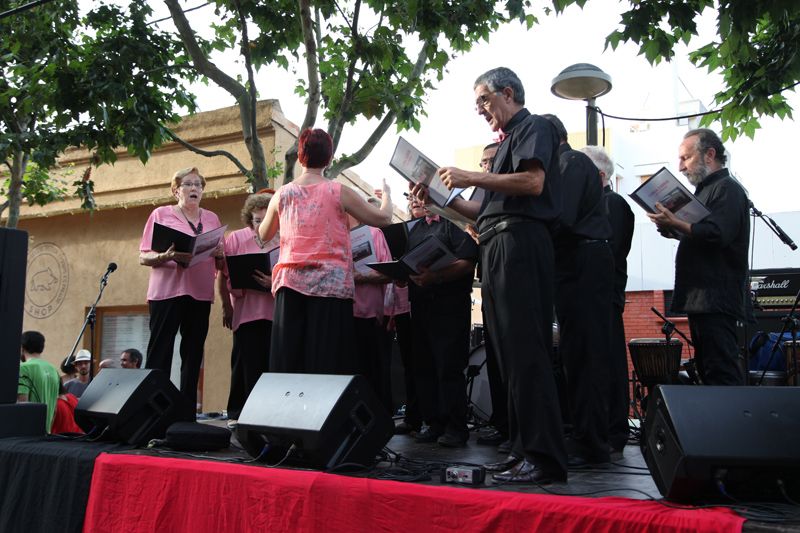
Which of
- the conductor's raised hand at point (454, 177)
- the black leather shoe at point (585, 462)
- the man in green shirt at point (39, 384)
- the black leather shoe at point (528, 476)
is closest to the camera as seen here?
the black leather shoe at point (528, 476)

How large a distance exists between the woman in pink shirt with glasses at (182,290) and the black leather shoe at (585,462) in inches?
100

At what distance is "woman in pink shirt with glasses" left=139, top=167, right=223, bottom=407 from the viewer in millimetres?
4727

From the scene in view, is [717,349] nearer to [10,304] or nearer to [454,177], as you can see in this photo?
Answer: [454,177]

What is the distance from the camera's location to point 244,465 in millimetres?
3033

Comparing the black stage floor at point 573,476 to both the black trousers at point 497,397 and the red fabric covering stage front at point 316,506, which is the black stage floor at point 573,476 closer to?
the red fabric covering stage front at point 316,506

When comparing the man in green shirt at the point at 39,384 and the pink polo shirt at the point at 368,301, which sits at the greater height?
the pink polo shirt at the point at 368,301

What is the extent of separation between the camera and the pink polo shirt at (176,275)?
4754 mm

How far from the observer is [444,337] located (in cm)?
447

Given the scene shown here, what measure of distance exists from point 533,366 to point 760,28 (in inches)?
186

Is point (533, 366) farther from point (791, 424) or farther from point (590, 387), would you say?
point (791, 424)

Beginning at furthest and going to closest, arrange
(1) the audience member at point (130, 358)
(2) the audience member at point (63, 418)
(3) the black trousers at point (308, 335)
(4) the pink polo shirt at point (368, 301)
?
1. (1) the audience member at point (130, 358)
2. (2) the audience member at point (63, 418)
3. (4) the pink polo shirt at point (368, 301)
4. (3) the black trousers at point (308, 335)

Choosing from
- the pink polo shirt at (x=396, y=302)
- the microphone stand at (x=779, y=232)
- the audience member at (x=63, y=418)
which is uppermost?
the microphone stand at (x=779, y=232)

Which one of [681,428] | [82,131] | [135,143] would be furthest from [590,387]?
[82,131]

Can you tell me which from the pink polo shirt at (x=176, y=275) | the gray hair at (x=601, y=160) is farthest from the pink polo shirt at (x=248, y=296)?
the gray hair at (x=601, y=160)
